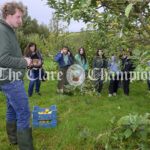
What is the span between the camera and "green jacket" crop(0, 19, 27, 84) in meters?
2.19

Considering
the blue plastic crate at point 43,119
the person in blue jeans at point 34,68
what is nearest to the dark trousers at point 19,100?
the blue plastic crate at point 43,119

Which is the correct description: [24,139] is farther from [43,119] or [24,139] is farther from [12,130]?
[43,119]

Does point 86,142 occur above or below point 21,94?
below

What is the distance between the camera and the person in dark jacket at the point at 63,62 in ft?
21.9

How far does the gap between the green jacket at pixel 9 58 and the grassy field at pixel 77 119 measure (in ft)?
3.78

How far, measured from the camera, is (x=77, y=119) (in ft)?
14.2

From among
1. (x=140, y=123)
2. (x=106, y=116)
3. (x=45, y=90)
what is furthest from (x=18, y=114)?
(x=45, y=90)

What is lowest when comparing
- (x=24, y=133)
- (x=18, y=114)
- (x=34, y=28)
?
(x=24, y=133)

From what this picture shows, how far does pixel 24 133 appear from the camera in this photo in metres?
2.57

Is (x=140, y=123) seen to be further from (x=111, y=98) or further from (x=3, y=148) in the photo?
(x=111, y=98)

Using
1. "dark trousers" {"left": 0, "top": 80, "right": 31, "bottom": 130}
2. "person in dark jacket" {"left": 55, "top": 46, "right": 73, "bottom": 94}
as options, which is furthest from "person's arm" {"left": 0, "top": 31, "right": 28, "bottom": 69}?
"person in dark jacket" {"left": 55, "top": 46, "right": 73, "bottom": 94}

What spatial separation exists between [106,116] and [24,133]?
254cm

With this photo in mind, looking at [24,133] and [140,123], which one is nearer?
[140,123]

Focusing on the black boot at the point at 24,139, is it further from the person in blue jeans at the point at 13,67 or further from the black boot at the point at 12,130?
the black boot at the point at 12,130
